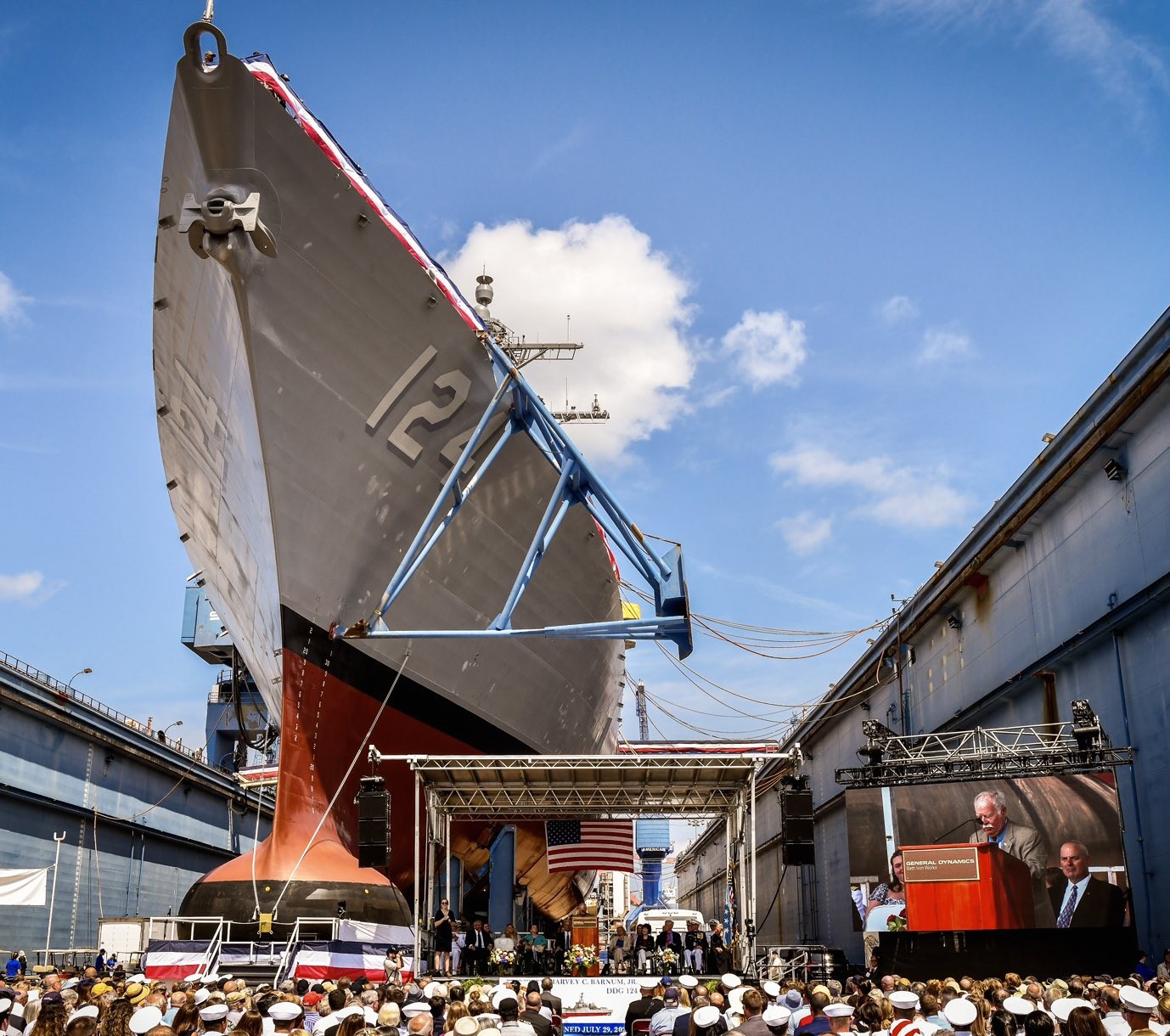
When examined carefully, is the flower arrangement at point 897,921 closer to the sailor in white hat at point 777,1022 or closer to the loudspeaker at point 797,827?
the loudspeaker at point 797,827

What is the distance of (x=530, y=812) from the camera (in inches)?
717

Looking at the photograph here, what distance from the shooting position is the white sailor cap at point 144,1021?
5176 mm

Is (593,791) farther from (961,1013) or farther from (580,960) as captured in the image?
(961,1013)

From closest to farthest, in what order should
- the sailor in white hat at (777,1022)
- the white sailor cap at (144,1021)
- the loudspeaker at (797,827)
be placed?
the sailor in white hat at (777,1022) → the white sailor cap at (144,1021) → the loudspeaker at (797,827)

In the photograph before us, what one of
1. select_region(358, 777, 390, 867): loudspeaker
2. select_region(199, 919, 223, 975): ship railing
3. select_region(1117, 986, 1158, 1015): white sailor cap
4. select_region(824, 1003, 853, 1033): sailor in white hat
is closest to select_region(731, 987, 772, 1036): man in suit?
select_region(824, 1003, 853, 1033): sailor in white hat

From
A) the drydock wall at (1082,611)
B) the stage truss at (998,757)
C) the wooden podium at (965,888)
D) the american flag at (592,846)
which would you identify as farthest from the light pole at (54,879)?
the wooden podium at (965,888)

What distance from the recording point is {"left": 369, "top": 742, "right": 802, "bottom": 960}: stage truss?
15.2 m

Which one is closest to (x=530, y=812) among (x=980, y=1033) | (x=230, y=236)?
(x=230, y=236)

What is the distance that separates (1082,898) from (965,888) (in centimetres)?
154

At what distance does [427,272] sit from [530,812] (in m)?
9.03

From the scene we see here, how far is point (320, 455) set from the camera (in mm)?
14852

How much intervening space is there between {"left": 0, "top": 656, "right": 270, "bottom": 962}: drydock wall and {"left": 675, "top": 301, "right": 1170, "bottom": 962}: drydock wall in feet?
46.0

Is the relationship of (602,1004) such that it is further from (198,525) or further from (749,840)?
(198,525)

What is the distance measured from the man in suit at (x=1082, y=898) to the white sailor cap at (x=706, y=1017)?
11.7 meters
